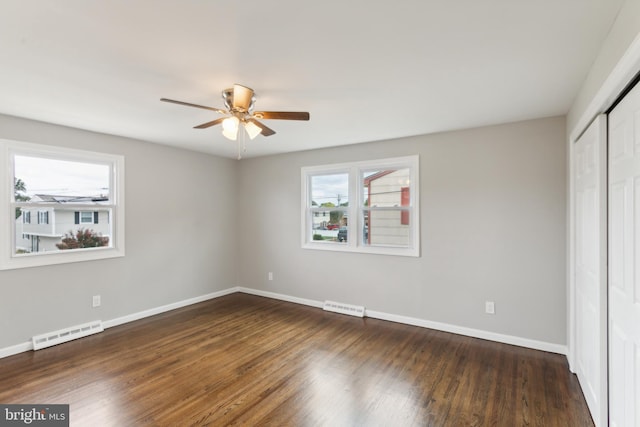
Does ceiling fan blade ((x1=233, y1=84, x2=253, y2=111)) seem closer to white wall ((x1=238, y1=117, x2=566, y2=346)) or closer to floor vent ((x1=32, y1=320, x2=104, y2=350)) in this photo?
white wall ((x1=238, y1=117, x2=566, y2=346))

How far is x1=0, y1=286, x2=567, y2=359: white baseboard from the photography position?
3.26 metres

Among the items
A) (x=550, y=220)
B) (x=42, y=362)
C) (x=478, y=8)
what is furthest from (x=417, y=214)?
(x=42, y=362)

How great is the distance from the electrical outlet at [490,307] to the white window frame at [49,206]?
4.52m

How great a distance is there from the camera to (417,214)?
159 inches

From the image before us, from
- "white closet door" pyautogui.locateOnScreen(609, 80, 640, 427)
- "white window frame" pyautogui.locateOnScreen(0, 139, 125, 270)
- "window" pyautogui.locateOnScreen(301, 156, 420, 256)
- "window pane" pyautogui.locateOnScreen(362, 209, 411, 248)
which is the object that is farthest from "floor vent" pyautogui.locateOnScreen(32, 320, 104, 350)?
"white closet door" pyautogui.locateOnScreen(609, 80, 640, 427)

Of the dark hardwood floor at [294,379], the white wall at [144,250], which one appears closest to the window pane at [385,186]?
the dark hardwood floor at [294,379]

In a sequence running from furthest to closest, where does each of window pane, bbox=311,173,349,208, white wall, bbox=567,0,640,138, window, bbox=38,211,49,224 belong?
1. window pane, bbox=311,173,349,208
2. window, bbox=38,211,49,224
3. white wall, bbox=567,0,640,138

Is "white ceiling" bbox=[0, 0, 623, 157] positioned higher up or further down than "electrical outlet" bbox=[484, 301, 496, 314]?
higher up

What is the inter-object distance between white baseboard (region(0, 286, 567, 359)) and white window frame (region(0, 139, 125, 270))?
846mm

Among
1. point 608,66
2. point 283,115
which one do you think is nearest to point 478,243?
point 608,66

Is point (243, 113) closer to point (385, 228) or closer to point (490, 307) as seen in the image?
point (385, 228)

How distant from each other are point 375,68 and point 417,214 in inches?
89.5

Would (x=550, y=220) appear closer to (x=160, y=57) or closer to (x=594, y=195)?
(x=594, y=195)

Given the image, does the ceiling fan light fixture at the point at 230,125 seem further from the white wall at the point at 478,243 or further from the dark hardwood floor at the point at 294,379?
the white wall at the point at 478,243
